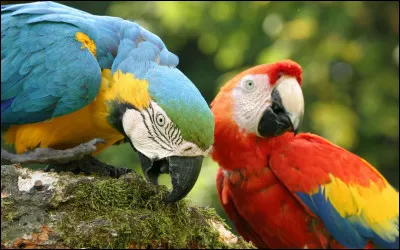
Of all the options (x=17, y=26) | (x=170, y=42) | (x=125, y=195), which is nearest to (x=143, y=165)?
(x=125, y=195)

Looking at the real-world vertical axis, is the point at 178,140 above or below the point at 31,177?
above

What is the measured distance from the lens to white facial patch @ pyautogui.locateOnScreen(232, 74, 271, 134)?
13.5ft

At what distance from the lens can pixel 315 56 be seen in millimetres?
7684

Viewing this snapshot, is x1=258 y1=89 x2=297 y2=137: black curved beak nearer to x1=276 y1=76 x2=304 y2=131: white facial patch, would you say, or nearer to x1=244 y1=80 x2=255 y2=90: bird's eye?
x1=276 y1=76 x2=304 y2=131: white facial patch

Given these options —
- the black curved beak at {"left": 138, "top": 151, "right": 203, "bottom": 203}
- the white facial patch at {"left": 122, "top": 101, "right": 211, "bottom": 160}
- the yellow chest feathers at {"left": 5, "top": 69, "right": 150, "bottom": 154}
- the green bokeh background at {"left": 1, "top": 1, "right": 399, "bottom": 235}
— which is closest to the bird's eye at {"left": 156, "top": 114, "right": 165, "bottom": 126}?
the white facial patch at {"left": 122, "top": 101, "right": 211, "bottom": 160}

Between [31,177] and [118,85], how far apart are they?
0.77 meters

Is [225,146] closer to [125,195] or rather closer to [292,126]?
[292,126]

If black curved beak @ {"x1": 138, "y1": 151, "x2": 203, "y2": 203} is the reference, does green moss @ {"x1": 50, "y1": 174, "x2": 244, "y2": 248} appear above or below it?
below

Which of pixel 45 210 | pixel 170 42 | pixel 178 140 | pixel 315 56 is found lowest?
pixel 170 42

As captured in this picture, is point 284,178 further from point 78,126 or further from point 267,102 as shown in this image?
point 78,126

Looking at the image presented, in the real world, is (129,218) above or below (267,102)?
below

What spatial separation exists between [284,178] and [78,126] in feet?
4.30

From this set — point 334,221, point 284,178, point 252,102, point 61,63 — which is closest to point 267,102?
point 252,102

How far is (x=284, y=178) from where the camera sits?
4.11 m
